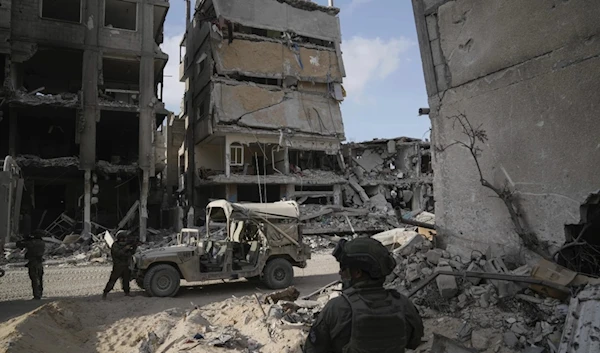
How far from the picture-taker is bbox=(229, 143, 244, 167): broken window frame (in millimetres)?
22741

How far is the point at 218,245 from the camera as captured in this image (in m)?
10.3

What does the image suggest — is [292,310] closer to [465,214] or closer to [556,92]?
[465,214]

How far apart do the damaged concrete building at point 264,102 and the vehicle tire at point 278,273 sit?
11488mm

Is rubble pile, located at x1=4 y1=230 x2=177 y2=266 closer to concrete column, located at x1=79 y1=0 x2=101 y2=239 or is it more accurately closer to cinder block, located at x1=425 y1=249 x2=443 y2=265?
concrete column, located at x1=79 y1=0 x2=101 y2=239

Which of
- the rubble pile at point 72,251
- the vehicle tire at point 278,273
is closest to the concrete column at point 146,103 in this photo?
the rubble pile at point 72,251

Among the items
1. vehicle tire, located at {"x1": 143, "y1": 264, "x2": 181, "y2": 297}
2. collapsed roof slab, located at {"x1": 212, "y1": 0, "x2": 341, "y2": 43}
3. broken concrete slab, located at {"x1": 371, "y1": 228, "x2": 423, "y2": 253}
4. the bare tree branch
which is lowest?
vehicle tire, located at {"x1": 143, "y1": 264, "x2": 181, "y2": 297}

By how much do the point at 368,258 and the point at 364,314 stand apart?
32cm

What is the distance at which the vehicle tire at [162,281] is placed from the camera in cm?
899

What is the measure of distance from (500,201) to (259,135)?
18.2m

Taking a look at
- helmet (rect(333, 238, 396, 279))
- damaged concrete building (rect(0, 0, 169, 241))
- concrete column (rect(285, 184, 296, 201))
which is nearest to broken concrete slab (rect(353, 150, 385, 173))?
concrete column (rect(285, 184, 296, 201))

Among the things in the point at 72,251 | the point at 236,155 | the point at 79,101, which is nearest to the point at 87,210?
the point at 72,251

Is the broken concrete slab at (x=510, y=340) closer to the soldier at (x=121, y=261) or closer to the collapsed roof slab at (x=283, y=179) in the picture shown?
the soldier at (x=121, y=261)

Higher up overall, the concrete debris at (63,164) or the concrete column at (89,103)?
the concrete column at (89,103)

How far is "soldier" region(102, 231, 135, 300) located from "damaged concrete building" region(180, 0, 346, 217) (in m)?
12.2
